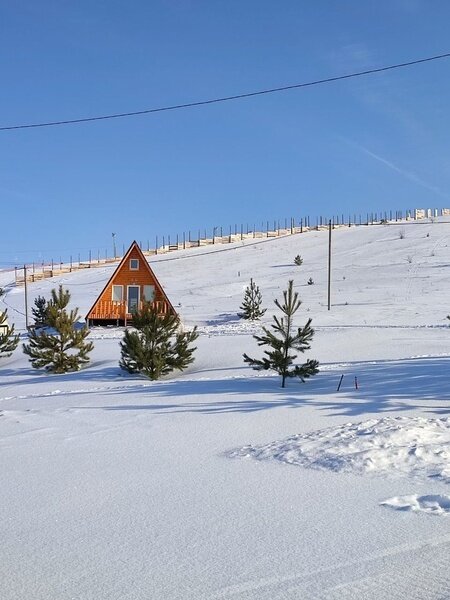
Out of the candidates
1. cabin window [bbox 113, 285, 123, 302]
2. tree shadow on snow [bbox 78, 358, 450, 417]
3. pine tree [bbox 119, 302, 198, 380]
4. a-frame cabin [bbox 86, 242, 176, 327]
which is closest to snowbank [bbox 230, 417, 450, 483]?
tree shadow on snow [bbox 78, 358, 450, 417]

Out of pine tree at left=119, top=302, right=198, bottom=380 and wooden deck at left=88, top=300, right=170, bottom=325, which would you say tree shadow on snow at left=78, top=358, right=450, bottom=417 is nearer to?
pine tree at left=119, top=302, right=198, bottom=380

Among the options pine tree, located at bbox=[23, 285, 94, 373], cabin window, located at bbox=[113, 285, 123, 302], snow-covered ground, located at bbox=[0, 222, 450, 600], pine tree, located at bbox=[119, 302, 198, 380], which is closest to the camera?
snow-covered ground, located at bbox=[0, 222, 450, 600]

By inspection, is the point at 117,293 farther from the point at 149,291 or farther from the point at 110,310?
the point at 149,291

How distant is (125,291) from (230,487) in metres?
30.0

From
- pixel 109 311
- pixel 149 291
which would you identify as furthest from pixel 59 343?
pixel 109 311

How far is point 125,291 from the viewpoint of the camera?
35844 mm

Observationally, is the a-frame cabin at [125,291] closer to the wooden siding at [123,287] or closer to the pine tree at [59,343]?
the wooden siding at [123,287]

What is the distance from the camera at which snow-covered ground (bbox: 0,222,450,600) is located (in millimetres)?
4258

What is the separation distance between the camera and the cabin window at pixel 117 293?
35934mm

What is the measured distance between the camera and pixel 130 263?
3522 centimetres

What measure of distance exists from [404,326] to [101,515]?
26540mm

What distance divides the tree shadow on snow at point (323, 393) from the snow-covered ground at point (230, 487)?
2.5 inches

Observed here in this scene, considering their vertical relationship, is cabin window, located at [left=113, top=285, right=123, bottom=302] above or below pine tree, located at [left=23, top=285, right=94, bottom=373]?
above

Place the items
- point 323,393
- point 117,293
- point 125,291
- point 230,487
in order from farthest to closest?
1. point 117,293
2. point 125,291
3. point 323,393
4. point 230,487
